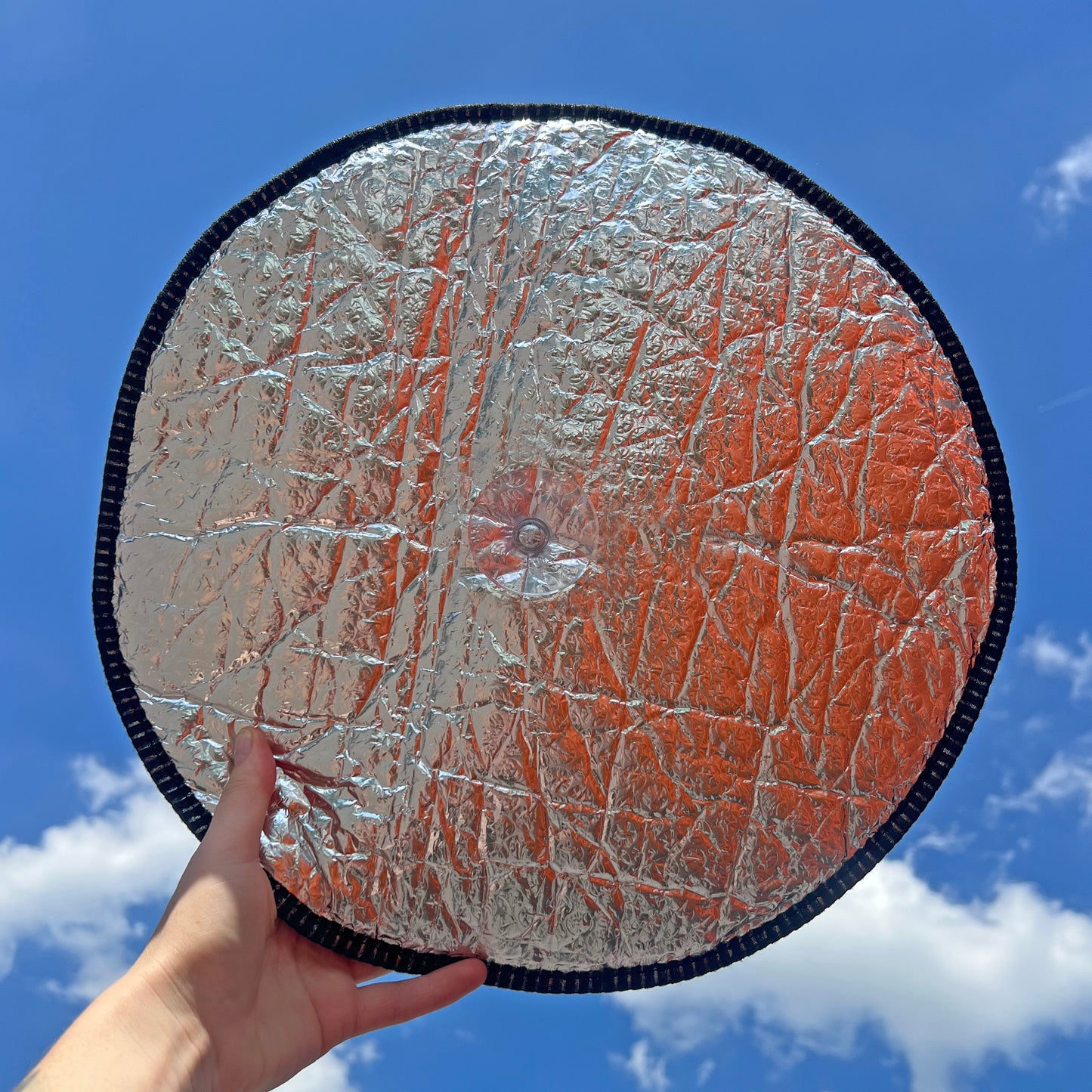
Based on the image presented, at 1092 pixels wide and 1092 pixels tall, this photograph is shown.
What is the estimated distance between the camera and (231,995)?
3.04ft

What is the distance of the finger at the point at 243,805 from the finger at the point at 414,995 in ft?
0.81

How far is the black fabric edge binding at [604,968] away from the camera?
40.8 inches

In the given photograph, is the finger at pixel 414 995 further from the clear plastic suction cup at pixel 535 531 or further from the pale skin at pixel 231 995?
the clear plastic suction cup at pixel 535 531

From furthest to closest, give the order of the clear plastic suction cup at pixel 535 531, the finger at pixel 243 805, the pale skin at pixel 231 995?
the clear plastic suction cup at pixel 535 531, the finger at pixel 243 805, the pale skin at pixel 231 995

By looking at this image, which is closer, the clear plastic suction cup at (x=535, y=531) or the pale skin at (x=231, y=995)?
the pale skin at (x=231, y=995)

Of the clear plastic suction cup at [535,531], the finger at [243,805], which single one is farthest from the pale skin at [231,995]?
the clear plastic suction cup at [535,531]

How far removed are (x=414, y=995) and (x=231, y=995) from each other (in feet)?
0.73

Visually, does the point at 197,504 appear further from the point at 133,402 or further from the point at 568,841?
the point at 568,841

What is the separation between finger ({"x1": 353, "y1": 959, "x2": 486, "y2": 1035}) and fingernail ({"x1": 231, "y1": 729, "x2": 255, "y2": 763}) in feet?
1.05

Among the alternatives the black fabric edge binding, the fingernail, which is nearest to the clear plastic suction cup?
the fingernail

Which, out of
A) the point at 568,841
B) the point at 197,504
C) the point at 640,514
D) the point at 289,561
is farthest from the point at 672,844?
the point at 197,504

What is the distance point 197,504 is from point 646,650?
1.79 feet

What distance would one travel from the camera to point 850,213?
1099 millimetres

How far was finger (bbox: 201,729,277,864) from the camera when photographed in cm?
94
